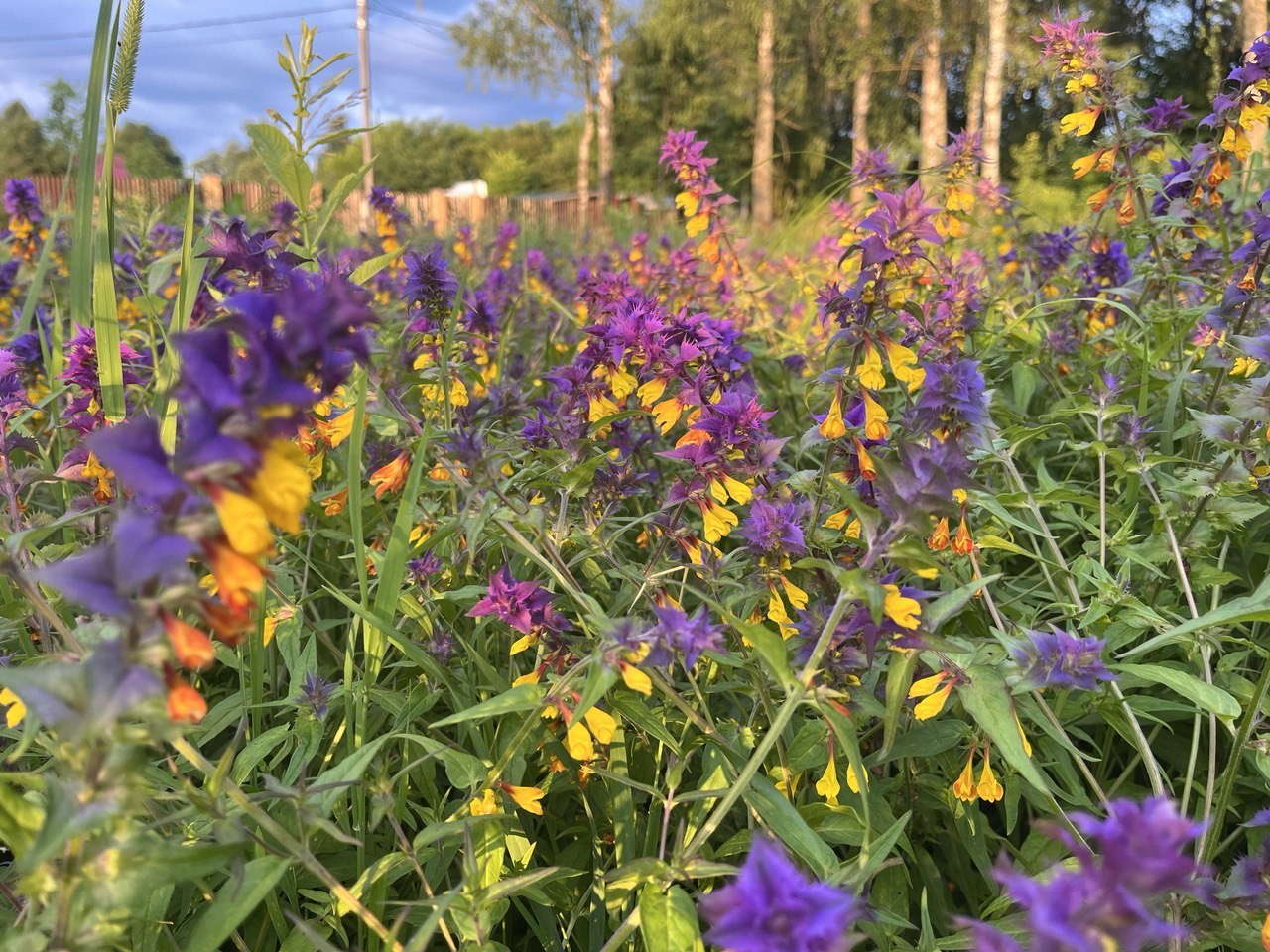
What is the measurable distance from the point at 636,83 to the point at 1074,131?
31.0 m

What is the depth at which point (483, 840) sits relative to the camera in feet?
3.50

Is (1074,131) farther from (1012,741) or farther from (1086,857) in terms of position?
(1086,857)

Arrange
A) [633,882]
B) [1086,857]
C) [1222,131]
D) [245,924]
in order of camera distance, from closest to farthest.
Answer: [1086,857] → [633,882] → [245,924] → [1222,131]

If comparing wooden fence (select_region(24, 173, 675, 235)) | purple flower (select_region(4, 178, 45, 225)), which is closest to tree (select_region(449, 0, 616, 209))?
wooden fence (select_region(24, 173, 675, 235))

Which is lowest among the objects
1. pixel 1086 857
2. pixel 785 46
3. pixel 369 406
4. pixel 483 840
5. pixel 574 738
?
pixel 483 840

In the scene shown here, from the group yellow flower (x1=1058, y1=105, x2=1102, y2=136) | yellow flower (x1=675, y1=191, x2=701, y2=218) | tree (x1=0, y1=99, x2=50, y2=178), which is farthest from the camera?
tree (x1=0, y1=99, x2=50, y2=178)

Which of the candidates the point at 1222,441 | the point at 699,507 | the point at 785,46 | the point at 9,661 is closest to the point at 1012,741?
the point at 699,507

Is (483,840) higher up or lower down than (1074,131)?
lower down

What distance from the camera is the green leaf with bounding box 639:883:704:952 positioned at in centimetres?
87

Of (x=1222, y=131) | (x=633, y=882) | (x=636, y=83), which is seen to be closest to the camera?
(x=633, y=882)

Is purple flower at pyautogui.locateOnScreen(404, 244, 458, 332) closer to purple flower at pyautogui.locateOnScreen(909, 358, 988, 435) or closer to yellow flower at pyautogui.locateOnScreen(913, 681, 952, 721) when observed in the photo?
purple flower at pyautogui.locateOnScreen(909, 358, 988, 435)

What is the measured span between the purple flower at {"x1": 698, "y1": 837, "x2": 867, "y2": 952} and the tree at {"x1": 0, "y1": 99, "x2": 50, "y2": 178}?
161 ft

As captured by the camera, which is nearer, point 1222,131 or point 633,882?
point 633,882

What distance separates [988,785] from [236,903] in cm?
98
